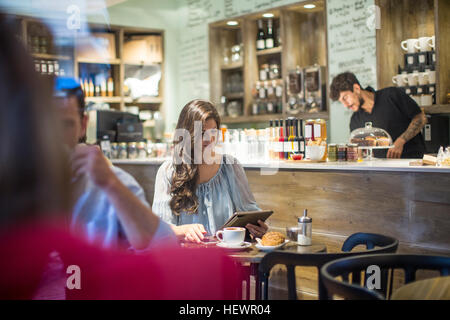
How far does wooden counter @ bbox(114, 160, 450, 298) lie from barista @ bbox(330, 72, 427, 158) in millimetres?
1252

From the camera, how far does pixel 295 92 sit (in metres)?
5.44

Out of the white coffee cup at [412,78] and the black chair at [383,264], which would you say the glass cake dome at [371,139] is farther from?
the black chair at [383,264]

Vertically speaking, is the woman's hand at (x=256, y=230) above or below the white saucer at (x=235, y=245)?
above

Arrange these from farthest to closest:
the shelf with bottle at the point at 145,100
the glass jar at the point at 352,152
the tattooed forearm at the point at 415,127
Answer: the shelf with bottle at the point at 145,100 → the tattooed forearm at the point at 415,127 → the glass jar at the point at 352,152

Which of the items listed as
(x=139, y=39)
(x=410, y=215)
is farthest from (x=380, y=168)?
(x=139, y=39)

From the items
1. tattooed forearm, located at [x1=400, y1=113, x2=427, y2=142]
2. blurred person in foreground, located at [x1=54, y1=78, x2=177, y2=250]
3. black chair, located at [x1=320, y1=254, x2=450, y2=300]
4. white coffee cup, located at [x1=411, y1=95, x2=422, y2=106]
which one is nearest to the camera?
blurred person in foreground, located at [x1=54, y1=78, x2=177, y2=250]

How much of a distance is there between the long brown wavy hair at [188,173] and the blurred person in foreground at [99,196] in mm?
1308

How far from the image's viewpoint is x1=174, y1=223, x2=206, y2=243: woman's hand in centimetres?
201

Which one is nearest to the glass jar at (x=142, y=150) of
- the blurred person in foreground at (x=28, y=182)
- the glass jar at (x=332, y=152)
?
the glass jar at (x=332, y=152)

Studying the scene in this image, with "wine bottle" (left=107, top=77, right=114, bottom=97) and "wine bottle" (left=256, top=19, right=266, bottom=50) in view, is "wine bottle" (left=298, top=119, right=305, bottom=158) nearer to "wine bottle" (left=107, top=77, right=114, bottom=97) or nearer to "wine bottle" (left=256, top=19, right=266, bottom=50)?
"wine bottle" (left=256, top=19, right=266, bottom=50)

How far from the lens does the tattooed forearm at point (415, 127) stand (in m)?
4.16

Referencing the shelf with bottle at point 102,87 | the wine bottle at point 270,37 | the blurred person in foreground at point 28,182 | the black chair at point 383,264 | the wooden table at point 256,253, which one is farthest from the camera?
the shelf with bottle at point 102,87

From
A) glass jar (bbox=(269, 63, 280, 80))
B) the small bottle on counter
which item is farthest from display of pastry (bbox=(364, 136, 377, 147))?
glass jar (bbox=(269, 63, 280, 80))

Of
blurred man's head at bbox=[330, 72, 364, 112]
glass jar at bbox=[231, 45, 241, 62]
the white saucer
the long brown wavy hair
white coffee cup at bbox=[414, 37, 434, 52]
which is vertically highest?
glass jar at bbox=[231, 45, 241, 62]
